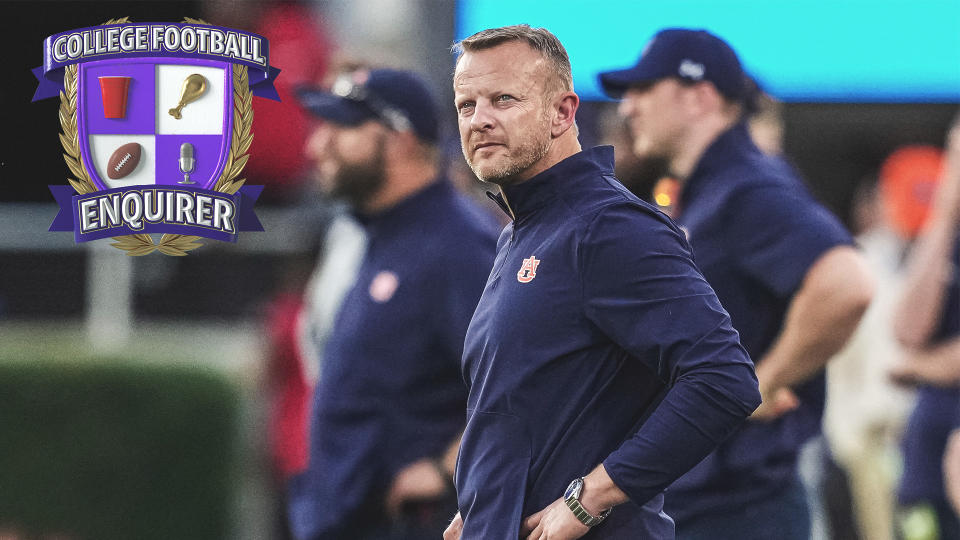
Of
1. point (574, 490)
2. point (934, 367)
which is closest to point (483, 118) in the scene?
point (574, 490)

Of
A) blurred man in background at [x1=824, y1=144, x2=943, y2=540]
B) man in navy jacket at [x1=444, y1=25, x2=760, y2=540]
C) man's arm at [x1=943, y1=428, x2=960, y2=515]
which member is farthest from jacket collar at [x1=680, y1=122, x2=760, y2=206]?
blurred man in background at [x1=824, y1=144, x2=943, y2=540]

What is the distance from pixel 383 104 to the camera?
18.6 ft

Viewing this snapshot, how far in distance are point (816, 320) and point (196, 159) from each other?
6.68ft

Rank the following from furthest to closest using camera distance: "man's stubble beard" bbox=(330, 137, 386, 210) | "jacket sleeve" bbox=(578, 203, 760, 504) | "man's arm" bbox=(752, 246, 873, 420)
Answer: "man's stubble beard" bbox=(330, 137, 386, 210) < "man's arm" bbox=(752, 246, 873, 420) < "jacket sleeve" bbox=(578, 203, 760, 504)

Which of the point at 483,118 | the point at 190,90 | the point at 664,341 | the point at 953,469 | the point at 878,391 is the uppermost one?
the point at 483,118

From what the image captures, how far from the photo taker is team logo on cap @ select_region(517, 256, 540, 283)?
3209 millimetres

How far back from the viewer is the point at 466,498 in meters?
3.29

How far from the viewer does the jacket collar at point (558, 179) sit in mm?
3291

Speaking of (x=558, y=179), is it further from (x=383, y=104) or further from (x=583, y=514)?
(x=383, y=104)

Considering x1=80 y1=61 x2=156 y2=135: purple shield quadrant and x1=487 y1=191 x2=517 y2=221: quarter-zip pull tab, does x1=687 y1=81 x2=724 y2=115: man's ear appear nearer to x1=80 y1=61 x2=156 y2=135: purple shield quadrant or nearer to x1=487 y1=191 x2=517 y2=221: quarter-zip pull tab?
x1=487 y1=191 x2=517 y2=221: quarter-zip pull tab

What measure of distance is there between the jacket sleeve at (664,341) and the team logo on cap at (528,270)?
0.12 m

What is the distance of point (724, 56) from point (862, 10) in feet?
15.9

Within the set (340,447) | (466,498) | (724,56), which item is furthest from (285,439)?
(466,498)

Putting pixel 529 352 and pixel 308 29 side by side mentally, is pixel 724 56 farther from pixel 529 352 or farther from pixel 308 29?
pixel 308 29
